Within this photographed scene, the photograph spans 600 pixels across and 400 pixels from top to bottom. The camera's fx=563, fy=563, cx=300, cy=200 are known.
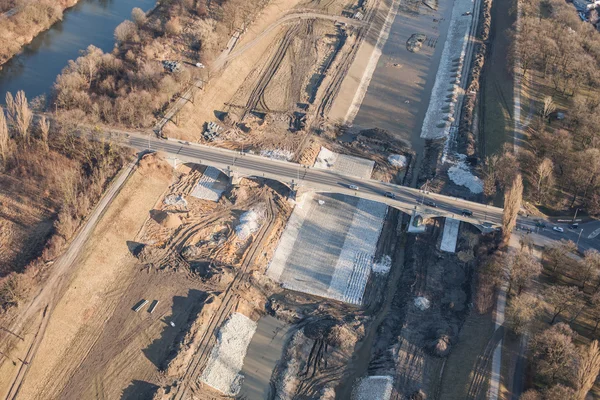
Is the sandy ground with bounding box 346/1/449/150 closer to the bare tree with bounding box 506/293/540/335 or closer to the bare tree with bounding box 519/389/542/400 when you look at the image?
the bare tree with bounding box 506/293/540/335

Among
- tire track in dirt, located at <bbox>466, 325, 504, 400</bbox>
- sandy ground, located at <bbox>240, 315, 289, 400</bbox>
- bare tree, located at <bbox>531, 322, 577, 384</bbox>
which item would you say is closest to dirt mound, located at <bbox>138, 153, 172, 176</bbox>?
sandy ground, located at <bbox>240, 315, 289, 400</bbox>

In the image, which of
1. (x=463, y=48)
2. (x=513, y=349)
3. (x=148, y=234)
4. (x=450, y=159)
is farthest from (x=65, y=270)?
(x=463, y=48)

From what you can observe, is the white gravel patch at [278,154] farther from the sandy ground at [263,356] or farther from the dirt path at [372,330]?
the sandy ground at [263,356]

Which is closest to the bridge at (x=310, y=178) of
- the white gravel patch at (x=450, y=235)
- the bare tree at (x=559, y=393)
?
the white gravel patch at (x=450, y=235)

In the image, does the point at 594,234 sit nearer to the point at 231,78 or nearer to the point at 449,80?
the point at 449,80

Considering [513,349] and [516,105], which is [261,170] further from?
[516,105]

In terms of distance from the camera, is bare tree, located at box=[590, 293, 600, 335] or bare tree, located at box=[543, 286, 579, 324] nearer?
bare tree, located at box=[543, 286, 579, 324]

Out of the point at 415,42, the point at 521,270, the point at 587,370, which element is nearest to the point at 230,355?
the point at 521,270
